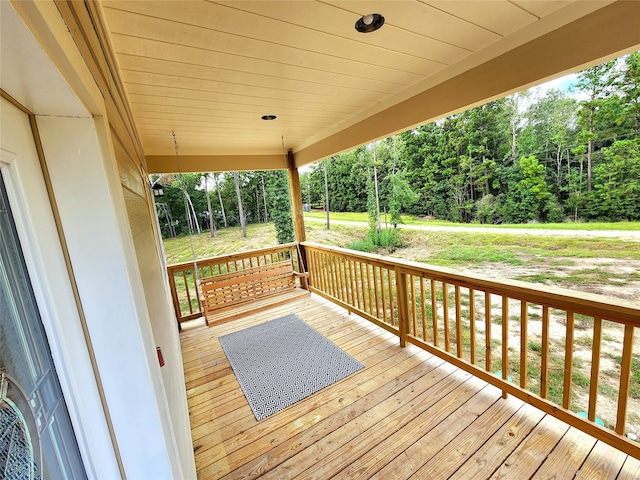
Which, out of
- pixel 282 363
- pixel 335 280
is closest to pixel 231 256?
pixel 335 280

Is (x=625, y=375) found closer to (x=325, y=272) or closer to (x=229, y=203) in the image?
(x=325, y=272)

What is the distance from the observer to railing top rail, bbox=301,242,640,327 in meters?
1.29

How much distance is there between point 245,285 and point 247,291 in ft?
0.33

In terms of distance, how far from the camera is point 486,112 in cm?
918

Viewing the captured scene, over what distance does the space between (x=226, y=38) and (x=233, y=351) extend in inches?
108

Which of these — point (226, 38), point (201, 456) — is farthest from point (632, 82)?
point (201, 456)

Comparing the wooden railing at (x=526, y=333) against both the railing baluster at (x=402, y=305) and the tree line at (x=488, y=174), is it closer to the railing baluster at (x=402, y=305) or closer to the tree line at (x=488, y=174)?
the railing baluster at (x=402, y=305)

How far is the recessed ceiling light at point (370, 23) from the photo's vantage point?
1376mm

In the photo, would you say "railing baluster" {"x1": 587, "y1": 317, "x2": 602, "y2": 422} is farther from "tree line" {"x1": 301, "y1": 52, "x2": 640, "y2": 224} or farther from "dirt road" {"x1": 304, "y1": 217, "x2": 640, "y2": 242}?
"tree line" {"x1": 301, "y1": 52, "x2": 640, "y2": 224}

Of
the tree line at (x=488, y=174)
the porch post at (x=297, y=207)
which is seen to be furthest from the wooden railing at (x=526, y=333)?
the tree line at (x=488, y=174)

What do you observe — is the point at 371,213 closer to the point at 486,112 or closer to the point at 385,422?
the point at 486,112

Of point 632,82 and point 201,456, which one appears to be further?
point 632,82

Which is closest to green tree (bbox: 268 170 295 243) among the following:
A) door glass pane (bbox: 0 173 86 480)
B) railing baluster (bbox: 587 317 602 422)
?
railing baluster (bbox: 587 317 602 422)

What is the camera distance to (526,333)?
1738 millimetres
